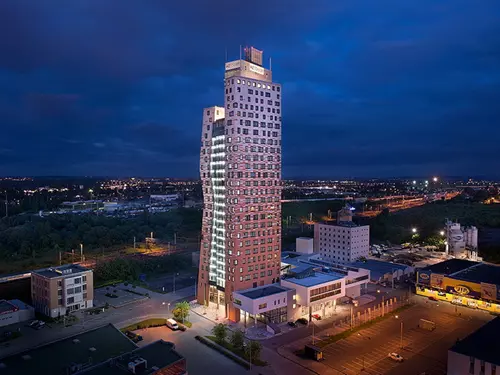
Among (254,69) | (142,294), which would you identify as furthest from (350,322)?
(254,69)

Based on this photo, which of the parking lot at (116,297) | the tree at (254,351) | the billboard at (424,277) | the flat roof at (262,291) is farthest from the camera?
the billboard at (424,277)

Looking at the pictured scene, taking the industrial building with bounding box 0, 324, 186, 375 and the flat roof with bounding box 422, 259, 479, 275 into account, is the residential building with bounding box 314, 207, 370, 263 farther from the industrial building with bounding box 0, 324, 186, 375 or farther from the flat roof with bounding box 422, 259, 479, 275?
the industrial building with bounding box 0, 324, 186, 375

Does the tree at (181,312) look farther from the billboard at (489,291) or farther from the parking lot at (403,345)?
the billboard at (489,291)

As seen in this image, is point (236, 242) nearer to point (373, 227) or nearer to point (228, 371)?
point (228, 371)

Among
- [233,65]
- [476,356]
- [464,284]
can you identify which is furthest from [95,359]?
[464,284]

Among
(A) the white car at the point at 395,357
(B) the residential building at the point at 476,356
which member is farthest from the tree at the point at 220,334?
(B) the residential building at the point at 476,356

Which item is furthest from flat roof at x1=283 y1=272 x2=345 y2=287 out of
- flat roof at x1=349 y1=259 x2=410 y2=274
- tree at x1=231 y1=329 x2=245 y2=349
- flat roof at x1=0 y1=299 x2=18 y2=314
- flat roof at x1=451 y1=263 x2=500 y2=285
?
flat roof at x1=0 y1=299 x2=18 y2=314

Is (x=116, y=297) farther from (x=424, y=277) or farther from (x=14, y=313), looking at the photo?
(x=424, y=277)
